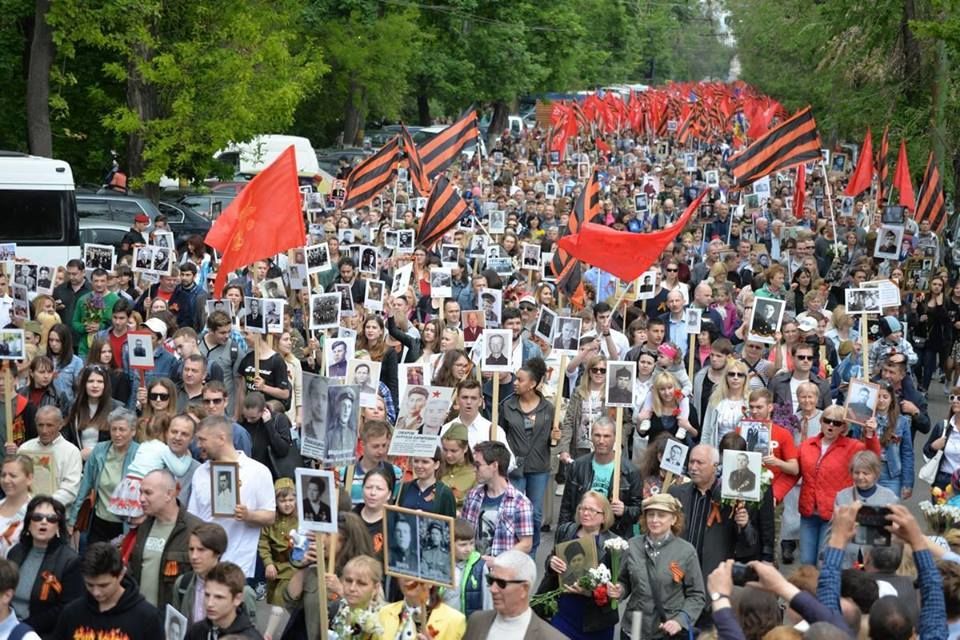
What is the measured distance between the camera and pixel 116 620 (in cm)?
774

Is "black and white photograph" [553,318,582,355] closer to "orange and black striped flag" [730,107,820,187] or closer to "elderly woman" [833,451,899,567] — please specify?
"elderly woman" [833,451,899,567]

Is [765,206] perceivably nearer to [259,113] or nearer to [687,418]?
[259,113]

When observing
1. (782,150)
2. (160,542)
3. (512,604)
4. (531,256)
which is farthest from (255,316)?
(782,150)

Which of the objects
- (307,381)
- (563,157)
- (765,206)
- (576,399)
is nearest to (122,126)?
(765,206)

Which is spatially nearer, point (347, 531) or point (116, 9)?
point (347, 531)

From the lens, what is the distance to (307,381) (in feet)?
31.4

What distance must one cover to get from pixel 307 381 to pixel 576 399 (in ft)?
12.0

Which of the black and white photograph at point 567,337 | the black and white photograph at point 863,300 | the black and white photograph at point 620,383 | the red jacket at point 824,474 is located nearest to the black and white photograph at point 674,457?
the red jacket at point 824,474

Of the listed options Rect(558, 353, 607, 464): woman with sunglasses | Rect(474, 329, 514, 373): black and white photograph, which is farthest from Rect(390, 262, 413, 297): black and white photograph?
Rect(558, 353, 607, 464): woman with sunglasses

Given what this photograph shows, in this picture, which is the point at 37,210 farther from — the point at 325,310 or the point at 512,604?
the point at 512,604

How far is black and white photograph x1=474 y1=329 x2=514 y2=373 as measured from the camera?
43.4 ft

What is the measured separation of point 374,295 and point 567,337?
3.54m

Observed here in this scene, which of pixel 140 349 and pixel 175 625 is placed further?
pixel 140 349

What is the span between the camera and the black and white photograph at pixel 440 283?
1758 cm
